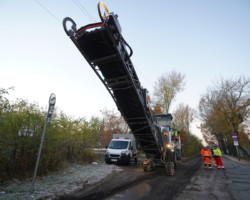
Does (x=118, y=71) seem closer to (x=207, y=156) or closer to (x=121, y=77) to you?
(x=121, y=77)

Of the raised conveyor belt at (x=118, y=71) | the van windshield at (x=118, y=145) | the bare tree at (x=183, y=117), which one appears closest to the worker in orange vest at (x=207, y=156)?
the raised conveyor belt at (x=118, y=71)

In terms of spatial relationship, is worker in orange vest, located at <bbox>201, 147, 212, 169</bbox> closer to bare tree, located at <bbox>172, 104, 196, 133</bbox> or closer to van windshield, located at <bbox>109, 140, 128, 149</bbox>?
van windshield, located at <bbox>109, 140, 128, 149</bbox>

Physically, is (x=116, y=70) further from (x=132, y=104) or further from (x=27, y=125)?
(x=27, y=125)

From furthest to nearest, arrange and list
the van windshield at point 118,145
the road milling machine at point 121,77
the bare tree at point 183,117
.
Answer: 1. the bare tree at point 183,117
2. the van windshield at point 118,145
3. the road milling machine at point 121,77

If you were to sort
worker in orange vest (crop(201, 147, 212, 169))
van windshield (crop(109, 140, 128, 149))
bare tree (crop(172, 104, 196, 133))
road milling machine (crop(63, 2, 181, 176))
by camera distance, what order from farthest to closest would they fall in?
bare tree (crop(172, 104, 196, 133)), van windshield (crop(109, 140, 128, 149)), worker in orange vest (crop(201, 147, 212, 169)), road milling machine (crop(63, 2, 181, 176))

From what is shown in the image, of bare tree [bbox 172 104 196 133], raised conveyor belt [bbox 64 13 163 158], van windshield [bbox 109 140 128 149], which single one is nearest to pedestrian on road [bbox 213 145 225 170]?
raised conveyor belt [bbox 64 13 163 158]

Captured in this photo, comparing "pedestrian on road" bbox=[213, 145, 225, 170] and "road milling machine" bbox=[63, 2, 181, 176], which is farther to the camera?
"pedestrian on road" bbox=[213, 145, 225, 170]

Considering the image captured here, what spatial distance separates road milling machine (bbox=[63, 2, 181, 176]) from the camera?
4.80m

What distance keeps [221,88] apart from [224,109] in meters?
3.46

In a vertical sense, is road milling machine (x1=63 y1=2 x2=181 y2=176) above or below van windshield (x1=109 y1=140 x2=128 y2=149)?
above

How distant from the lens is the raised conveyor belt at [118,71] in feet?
15.9

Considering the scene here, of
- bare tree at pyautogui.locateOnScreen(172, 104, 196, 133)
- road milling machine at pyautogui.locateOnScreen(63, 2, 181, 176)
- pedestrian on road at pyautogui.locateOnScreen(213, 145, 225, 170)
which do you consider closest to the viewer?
road milling machine at pyautogui.locateOnScreen(63, 2, 181, 176)

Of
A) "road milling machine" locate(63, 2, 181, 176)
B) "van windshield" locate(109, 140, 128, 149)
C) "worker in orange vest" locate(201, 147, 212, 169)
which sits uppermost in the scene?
"road milling machine" locate(63, 2, 181, 176)

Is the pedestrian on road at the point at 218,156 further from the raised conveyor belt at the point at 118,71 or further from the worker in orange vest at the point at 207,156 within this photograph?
the raised conveyor belt at the point at 118,71
